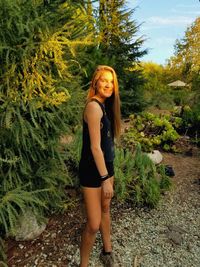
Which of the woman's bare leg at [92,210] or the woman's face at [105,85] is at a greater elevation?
the woman's face at [105,85]

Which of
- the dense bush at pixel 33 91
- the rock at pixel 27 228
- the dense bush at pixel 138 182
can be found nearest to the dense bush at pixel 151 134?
the dense bush at pixel 138 182

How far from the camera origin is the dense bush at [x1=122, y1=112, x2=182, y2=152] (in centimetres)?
712

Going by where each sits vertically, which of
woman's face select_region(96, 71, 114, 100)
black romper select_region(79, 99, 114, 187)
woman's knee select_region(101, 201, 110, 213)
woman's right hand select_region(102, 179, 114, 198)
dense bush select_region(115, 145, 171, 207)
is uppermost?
woman's face select_region(96, 71, 114, 100)

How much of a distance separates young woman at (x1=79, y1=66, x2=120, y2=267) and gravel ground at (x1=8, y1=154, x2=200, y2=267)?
0.69m

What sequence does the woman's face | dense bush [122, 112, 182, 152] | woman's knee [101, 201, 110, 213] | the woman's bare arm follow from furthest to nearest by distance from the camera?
dense bush [122, 112, 182, 152] → woman's knee [101, 201, 110, 213] → the woman's face → the woman's bare arm

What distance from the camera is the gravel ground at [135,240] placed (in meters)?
3.71

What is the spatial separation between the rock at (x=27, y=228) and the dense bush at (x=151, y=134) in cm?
321

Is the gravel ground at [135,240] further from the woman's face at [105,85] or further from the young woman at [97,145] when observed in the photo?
the woman's face at [105,85]

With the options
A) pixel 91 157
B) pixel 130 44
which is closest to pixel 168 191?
pixel 91 157

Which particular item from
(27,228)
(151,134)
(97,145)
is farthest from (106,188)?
(151,134)

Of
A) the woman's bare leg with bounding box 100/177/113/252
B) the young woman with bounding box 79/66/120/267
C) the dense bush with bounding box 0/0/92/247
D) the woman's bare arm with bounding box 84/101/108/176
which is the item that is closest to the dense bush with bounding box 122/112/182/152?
the dense bush with bounding box 0/0/92/247

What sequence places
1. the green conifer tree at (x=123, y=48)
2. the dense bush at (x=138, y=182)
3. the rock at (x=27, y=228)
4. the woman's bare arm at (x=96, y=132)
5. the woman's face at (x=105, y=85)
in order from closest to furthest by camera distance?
the woman's bare arm at (x=96, y=132) → the woman's face at (x=105, y=85) → the rock at (x=27, y=228) → the dense bush at (x=138, y=182) → the green conifer tree at (x=123, y=48)

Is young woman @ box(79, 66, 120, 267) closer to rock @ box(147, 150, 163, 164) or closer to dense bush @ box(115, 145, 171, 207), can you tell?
dense bush @ box(115, 145, 171, 207)

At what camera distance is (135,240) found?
406cm
